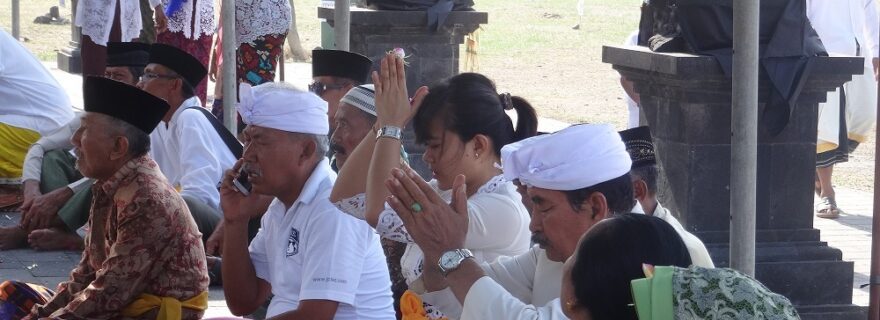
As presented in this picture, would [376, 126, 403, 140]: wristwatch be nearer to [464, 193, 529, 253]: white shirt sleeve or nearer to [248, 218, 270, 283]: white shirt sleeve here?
[464, 193, 529, 253]: white shirt sleeve

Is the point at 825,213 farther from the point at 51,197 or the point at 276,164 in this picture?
the point at 276,164

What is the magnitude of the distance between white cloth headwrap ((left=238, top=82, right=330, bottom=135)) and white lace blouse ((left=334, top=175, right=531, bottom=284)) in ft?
1.12

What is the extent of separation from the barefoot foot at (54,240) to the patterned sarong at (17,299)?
209 cm

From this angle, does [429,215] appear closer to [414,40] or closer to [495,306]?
[495,306]

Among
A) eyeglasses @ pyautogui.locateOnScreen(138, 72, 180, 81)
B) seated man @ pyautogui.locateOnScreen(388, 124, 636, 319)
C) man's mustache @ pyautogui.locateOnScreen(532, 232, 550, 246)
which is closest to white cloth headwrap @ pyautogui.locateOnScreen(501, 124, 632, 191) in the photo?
seated man @ pyautogui.locateOnScreen(388, 124, 636, 319)

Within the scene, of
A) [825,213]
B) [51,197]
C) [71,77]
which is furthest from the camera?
[71,77]

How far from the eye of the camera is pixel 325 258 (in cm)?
385

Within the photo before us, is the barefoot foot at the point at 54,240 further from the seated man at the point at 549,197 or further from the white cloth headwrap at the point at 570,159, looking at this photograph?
the white cloth headwrap at the point at 570,159

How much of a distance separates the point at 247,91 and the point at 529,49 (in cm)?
1823

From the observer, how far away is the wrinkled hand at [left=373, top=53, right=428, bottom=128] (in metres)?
3.83

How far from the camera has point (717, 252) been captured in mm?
5660

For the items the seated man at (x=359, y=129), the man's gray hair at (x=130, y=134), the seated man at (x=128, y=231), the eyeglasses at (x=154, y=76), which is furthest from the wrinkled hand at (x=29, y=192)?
the seated man at (x=359, y=129)

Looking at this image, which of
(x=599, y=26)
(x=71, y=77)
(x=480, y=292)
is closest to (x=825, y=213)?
(x=480, y=292)

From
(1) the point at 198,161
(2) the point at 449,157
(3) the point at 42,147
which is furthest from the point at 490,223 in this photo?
(3) the point at 42,147
